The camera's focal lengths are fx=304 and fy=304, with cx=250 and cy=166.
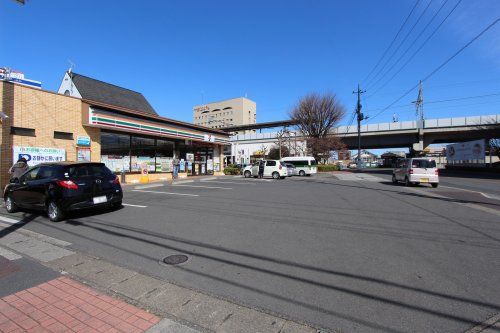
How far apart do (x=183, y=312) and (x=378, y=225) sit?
217 inches

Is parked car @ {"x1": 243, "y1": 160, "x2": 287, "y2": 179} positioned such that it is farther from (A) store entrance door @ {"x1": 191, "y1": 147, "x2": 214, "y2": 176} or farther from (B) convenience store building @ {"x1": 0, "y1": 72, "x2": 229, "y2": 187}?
(B) convenience store building @ {"x1": 0, "y1": 72, "x2": 229, "y2": 187}

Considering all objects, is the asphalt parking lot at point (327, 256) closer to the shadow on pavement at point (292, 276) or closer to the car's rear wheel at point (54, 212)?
the shadow on pavement at point (292, 276)

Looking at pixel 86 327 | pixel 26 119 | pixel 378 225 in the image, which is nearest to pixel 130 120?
pixel 26 119

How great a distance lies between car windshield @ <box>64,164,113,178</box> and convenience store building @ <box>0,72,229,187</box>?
5.85 m

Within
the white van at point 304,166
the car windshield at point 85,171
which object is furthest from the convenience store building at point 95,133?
the white van at point 304,166

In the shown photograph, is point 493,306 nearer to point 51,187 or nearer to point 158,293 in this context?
point 158,293

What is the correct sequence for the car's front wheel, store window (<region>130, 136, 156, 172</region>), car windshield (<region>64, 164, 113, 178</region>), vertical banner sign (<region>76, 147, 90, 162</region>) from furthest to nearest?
1. store window (<region>130, 136, 156, 172</region>)
2. the car's front wheel
3. vertical banner sign (<region>76, 147, 90, 162</region>)
4. car windshield (<region>64, 164, 113, 178</region>)

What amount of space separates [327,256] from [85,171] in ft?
23.1

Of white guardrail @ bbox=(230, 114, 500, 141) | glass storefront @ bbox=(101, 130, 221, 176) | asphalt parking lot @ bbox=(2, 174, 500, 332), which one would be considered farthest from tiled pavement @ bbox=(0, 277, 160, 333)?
white guardrail @ bbox=(230, 114, 500, 141)

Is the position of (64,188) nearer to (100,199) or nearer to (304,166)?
(100,199)

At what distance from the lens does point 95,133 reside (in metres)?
17.9

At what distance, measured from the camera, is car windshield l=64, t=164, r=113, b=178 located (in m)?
8.29

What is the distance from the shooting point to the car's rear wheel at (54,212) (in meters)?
8.02

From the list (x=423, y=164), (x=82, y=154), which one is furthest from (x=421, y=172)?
(x=82, y=154)
